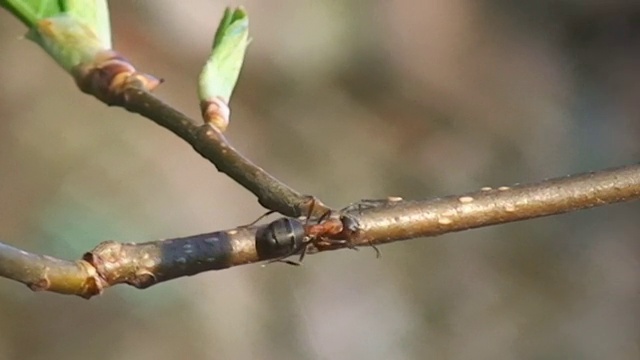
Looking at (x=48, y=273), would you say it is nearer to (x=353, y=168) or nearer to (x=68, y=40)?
(x=68, y=40)

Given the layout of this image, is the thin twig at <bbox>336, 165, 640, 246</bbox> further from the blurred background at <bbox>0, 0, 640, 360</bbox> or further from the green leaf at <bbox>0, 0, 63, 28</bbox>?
the blurred background at <bbox>0, 0, 640, 360</bbox>

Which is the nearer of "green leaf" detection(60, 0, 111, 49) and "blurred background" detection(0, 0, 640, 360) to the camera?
"green leaf" detection(60, 0, 111, 49)

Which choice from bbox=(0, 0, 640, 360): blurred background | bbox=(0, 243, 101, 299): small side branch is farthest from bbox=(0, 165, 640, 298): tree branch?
bbox=(0, 0, 640, 360): blurred background

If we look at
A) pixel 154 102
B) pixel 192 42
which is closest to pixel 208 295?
pixel 192 42

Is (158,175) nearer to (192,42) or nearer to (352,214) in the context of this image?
(192,42)

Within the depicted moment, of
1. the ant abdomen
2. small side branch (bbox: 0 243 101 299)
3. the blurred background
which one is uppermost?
the blurred background

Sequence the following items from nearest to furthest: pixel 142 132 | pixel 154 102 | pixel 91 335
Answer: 1. pixel 154 102
2. pixel 91 335
3. pixel 142 132

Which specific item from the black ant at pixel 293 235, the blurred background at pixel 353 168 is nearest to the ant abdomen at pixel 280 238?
the black ant at pixel 293 235
